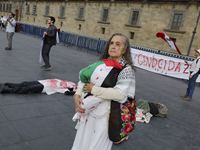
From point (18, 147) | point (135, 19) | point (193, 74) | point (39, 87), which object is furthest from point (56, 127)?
point (135, 19)

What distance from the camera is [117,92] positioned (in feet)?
5.41

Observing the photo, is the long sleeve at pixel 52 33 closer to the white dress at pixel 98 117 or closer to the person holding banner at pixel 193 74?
the person holding banner at pixel 193 74

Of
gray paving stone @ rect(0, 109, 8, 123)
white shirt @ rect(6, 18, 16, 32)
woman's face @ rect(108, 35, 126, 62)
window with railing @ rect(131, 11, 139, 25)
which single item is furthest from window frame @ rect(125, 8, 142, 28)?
woman's face @ rect(108, 35, 126, 62)

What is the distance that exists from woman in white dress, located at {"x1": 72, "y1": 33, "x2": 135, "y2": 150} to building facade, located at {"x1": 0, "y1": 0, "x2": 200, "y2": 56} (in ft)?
65.7

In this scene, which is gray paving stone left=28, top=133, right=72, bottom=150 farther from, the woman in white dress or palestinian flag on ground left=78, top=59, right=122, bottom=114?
palestinian flag on ground left=78, top=59, right=122, bottom=114

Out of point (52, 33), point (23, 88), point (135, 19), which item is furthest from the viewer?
point (135, 19)

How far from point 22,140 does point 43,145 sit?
0.32 metres

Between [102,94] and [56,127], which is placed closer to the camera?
[102,94]

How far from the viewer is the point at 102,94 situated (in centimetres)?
168

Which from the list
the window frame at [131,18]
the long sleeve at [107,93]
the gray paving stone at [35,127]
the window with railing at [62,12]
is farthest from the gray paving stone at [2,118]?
the window with railing at [62,12]

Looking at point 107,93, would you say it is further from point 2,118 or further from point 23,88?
point 23,88

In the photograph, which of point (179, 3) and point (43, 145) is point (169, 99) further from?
point (179, 3)

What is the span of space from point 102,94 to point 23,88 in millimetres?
3174

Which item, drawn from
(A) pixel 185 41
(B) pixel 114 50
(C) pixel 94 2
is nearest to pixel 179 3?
(A) pixel 185 41
